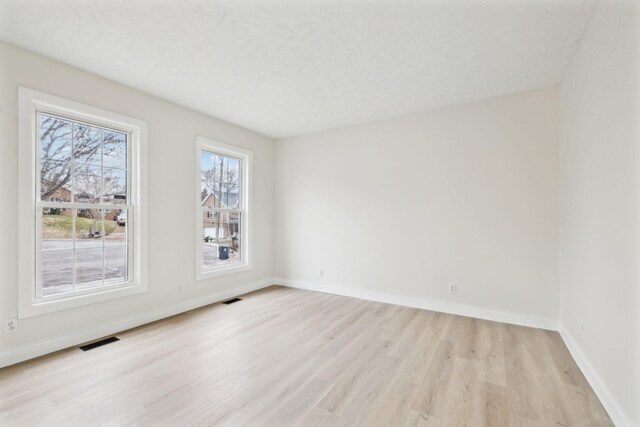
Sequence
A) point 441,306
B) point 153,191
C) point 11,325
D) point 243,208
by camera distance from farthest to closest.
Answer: point 243,208
point 441,306
point 153,191
point 11,325

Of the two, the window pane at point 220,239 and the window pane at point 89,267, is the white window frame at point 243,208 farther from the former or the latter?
the window pane at point 89,267

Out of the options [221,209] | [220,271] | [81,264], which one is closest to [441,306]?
[220,271]

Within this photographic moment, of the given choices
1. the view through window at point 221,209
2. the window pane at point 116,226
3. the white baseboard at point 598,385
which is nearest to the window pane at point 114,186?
the window pane at point 116,226

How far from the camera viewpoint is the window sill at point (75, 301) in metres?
2.49

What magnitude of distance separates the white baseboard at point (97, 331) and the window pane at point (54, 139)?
1648 mm

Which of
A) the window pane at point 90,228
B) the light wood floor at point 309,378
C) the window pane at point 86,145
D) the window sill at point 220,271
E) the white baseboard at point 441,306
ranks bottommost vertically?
the light wood floor at point 309,378

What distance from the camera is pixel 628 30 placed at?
1609 mm

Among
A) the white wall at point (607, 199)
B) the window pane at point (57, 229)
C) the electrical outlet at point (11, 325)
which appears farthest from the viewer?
the window pane at point (57, 229)

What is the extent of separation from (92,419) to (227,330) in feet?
4.73

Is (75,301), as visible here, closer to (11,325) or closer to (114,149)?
(11,325)

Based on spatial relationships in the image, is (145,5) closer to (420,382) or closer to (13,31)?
(13,31)

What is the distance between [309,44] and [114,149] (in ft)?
7.93

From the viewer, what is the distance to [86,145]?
9.73 feet

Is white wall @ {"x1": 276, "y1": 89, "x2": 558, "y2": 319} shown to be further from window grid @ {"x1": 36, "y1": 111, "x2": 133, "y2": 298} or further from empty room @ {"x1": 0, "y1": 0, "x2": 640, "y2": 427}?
window grid @ {"x1": 36, "y1": 111, "x2": 133, "y2": 298}
